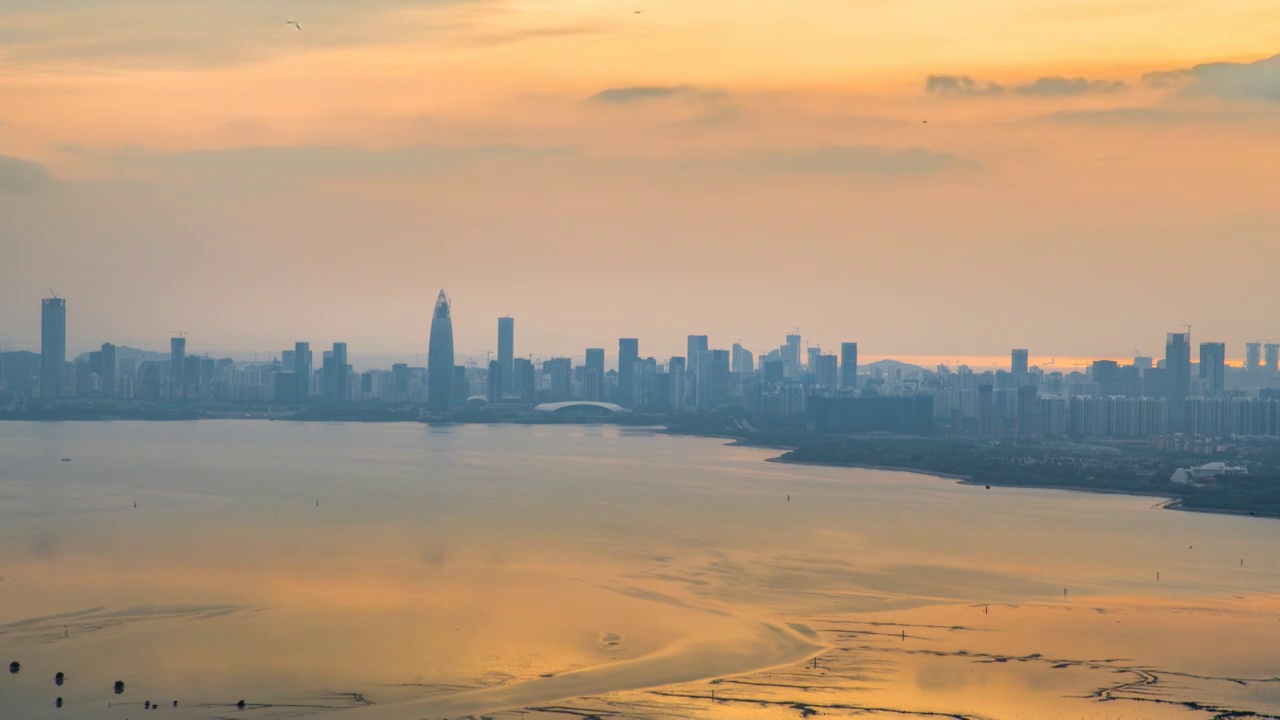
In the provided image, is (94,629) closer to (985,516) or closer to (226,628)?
(226,628)

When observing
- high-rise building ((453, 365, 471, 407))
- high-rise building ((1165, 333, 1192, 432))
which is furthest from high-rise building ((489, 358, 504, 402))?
high-rise building ((1165, 333, 1192, 432))

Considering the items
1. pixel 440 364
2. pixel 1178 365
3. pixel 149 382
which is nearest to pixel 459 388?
pixel 440 364

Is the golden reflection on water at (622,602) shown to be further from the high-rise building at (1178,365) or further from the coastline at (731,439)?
the high-rise building at (1178,365)

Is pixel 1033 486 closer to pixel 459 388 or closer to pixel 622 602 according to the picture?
pixel 622 602

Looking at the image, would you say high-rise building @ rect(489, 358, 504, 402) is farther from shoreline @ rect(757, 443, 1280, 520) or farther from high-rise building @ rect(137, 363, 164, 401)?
shoreline @ rect(757, 443, 1280, 520)

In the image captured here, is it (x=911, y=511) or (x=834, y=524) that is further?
(x=911, y=511)

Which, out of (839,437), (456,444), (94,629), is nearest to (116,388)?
(456,444)
